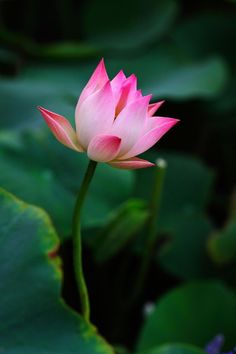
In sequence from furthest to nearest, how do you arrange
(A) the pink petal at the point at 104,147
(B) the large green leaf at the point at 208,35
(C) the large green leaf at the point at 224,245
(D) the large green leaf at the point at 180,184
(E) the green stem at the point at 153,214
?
1. (B) the large green leaf at the point at 208,35
2. (D) the large green leaf at the point at 180,184
3. (C) the large green leaf at the point at 224,245
4. (E) the green stem at the point at 153,214
5. (A) the pink petal at the point at 104,147

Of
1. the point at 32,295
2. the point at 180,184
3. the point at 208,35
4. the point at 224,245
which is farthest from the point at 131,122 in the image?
the point at 208,35

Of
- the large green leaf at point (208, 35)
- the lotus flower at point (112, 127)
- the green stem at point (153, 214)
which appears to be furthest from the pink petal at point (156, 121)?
the large green leaf at point (208, 35)

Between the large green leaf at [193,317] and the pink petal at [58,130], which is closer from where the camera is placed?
the pink petal at [58,130]

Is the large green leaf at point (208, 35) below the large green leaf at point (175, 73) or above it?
above

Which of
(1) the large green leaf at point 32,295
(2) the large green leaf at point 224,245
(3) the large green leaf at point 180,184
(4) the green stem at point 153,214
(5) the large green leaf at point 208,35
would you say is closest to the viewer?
(1) the large green leaf at point 32,295

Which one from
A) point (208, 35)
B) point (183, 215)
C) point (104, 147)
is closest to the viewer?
point (104, 147)

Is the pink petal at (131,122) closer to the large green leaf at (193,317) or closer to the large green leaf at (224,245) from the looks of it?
the large green leaf at (193,317)

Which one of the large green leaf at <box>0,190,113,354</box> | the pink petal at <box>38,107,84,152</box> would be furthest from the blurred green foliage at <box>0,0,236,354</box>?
the pink petal at <box>38,107,84,152</box>

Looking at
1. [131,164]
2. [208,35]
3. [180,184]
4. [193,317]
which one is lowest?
[193,317]

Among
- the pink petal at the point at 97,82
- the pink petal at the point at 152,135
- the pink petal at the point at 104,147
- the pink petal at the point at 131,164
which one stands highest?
the pink petal at the point at 97,82

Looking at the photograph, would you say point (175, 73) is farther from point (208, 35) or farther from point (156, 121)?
point (156, 121)
